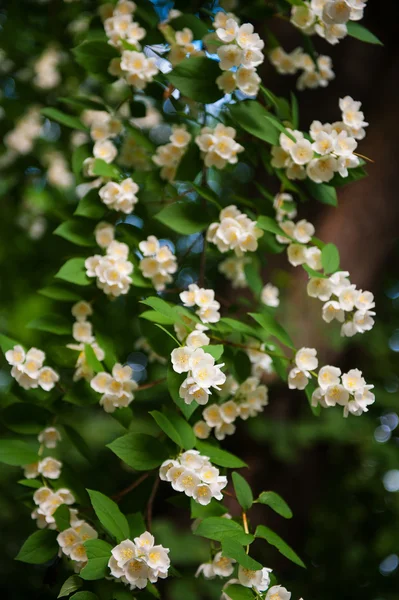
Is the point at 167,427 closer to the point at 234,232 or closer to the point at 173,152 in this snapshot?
the point at 234,232

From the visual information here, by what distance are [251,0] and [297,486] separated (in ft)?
3.78

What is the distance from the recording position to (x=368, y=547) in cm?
184

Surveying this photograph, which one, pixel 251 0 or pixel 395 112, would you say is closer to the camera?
pixel 251 0

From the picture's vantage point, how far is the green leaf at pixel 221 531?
76 centimetres

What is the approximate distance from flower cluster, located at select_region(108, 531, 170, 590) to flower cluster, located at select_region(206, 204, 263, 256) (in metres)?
0.46

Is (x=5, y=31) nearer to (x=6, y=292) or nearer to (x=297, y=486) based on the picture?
A: (x=6, y=292)

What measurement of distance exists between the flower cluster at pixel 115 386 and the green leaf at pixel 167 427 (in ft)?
0.38

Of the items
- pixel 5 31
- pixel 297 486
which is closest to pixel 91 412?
pixel 297 486

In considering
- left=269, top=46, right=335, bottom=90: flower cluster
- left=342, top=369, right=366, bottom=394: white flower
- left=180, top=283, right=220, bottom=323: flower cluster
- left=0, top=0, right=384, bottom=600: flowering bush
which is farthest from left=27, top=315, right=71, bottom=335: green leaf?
left=269, top=46, right=335, bottom=90: flower cluster

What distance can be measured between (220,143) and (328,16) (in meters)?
0.25

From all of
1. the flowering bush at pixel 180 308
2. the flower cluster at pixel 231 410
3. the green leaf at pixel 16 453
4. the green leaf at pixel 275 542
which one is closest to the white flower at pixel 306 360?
the flowering bush at pixel 180 308

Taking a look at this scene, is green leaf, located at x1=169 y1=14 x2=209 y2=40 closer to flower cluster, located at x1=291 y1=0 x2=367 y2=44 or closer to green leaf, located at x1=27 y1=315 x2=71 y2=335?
flower cluster, located at x1=291 y1=0 x2=367 y2=44

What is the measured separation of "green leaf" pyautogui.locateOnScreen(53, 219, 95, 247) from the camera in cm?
102

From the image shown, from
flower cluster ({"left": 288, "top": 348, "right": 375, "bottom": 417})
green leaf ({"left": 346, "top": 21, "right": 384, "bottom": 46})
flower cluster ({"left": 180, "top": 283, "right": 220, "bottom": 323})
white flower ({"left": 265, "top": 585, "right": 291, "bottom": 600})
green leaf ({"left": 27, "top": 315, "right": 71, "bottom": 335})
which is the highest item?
green leaf ({"left": 346, "top": 21, "right": 384, "bottom": 46})
